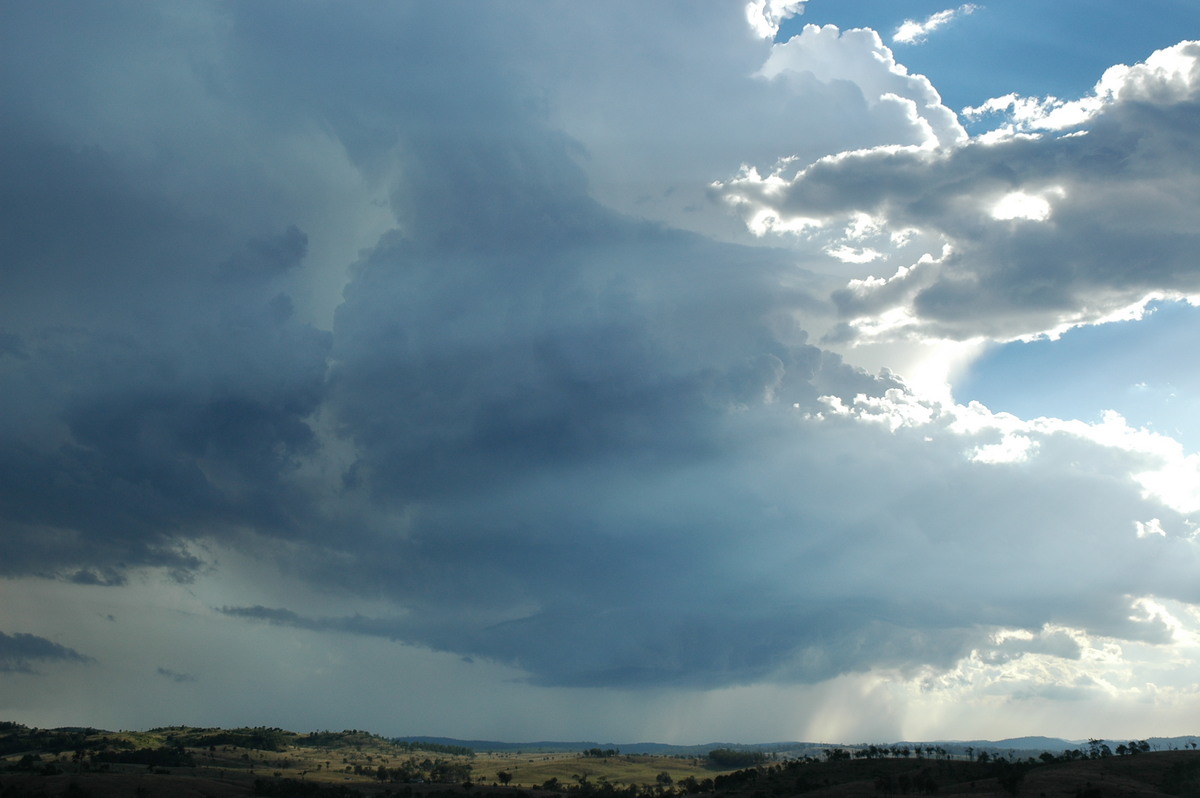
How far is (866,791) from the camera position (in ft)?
595

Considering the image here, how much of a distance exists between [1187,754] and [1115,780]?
32.0 metres

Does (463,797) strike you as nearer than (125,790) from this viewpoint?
No

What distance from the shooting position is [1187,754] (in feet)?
595

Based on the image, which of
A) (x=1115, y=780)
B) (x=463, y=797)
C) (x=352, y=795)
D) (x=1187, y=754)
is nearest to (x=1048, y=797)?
(x=1115, y=780)

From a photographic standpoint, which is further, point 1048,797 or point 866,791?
point 866,791

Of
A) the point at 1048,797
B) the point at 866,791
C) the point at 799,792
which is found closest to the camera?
the point at 1048,797

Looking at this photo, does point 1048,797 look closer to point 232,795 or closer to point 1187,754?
point 1187,754

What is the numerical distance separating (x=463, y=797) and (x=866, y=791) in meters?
86.0

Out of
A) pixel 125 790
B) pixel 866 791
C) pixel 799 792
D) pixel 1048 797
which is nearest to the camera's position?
pixel 1048 797

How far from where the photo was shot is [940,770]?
654 ft

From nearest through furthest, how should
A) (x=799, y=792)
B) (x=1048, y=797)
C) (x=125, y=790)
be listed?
(x=1048, y=797) < (x=125, y=790) < (x=799, y=792)

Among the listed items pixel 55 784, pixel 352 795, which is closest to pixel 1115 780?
pixel 352 795

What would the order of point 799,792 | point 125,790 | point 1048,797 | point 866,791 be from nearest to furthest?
point 1048,797, point 125,790, point 866,791, point 799,792

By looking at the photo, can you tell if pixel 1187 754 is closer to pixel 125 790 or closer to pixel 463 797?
pixel 463 797
